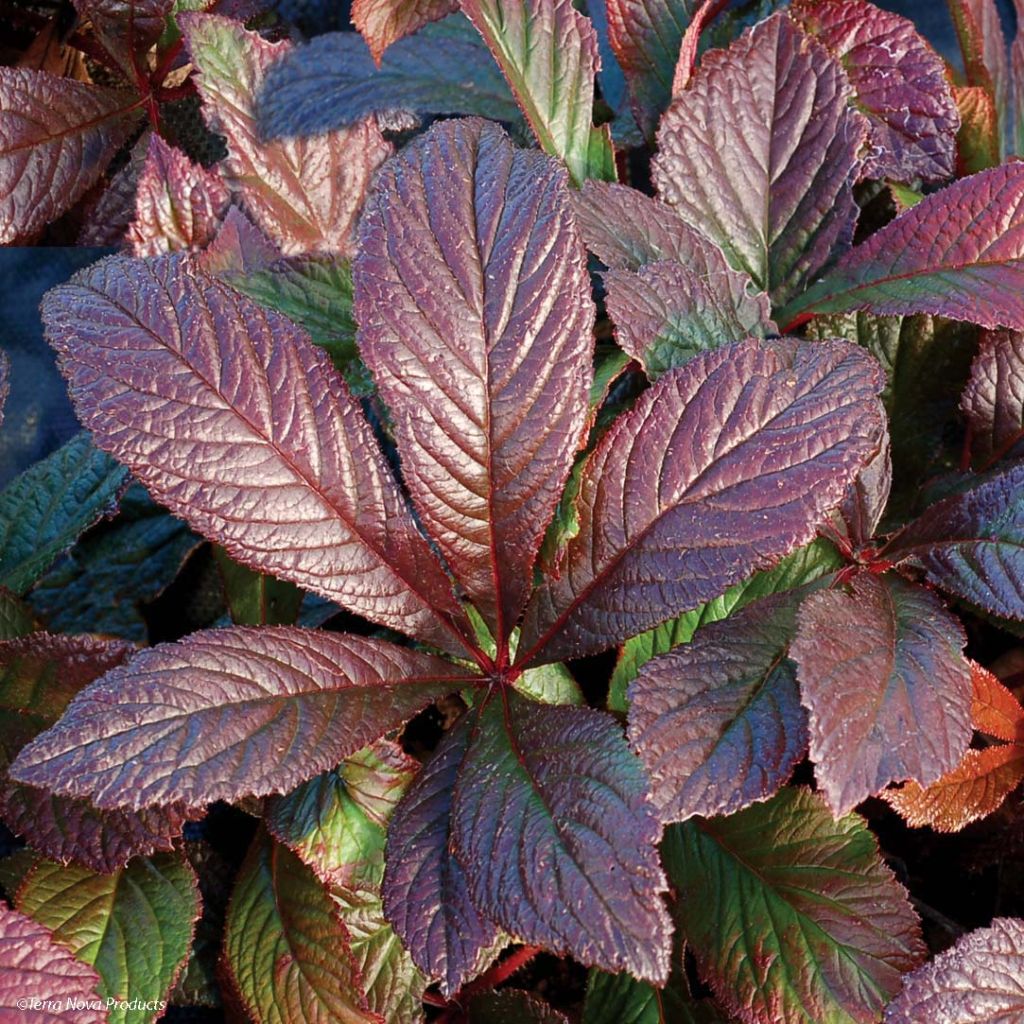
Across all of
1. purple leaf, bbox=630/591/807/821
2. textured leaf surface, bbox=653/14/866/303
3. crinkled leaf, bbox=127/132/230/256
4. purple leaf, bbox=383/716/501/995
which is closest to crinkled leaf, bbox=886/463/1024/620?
purple leaf, bbox=630/591/807/821

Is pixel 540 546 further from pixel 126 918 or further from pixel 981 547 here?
pixel 126 918

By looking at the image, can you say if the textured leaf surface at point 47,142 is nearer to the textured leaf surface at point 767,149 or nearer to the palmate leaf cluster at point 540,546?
the palmate leaf cluster at point 540,546

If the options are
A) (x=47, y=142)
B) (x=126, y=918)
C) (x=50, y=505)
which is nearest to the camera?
(x=126, y=918)

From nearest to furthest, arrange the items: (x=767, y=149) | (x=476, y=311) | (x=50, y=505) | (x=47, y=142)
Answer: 1. (x=476, y=311)
2. (x=767, y=149)
3. (x=50, y=505)
4. (x=47, y=142)

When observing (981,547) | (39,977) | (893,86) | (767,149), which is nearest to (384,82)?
(767,149)

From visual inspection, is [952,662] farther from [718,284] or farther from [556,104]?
[556,104]

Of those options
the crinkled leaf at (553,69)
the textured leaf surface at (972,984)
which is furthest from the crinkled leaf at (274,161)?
the textured leaf surface at (972,984)
